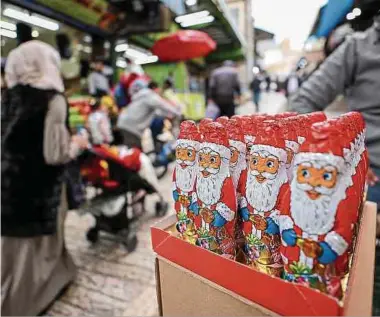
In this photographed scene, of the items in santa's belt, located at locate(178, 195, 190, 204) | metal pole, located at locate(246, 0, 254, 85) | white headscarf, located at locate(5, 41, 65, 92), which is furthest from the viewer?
white headscarf, located at locate(5, 41, 65, 92)

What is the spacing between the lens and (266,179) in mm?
593

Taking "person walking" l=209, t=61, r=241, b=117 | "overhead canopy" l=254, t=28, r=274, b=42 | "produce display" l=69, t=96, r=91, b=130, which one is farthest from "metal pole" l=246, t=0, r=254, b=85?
"produce display" l=69, t=96, r=91, b=130

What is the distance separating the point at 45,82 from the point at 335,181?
5.20 feet

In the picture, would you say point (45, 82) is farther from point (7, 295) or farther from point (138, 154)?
point (7, 295)

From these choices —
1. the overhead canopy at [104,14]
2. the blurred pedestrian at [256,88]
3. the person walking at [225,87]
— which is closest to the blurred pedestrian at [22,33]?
the blurred pedestrian at [256,88]

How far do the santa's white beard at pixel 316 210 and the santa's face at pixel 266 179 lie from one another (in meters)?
0.09

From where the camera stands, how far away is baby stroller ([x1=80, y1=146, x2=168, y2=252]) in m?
2.38

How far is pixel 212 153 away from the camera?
638 millimetres

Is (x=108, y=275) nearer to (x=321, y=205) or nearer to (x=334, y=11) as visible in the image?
(x=321, y=205)

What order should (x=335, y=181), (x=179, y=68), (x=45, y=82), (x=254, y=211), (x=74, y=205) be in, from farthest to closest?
1. (x=179, y=68)
2. (x=74, y=205)
3. (x=45, y=82)
4. (x=254, y=211)
5. (x=335, y=181)

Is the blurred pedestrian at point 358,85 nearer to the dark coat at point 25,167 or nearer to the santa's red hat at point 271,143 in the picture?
the santa's red hat at point 271,143

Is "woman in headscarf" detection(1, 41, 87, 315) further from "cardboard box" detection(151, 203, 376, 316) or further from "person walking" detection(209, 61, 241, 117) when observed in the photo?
"person walking" detection(209, 61, 241, 117)

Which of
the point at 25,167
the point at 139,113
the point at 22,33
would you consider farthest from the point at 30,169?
the point at 139,113

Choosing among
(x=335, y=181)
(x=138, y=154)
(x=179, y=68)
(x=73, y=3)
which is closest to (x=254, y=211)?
(x=335, y=181)
